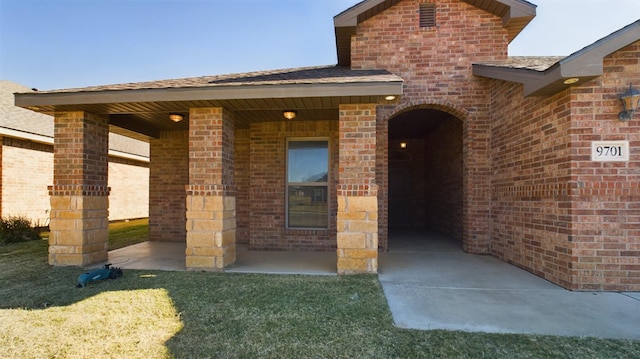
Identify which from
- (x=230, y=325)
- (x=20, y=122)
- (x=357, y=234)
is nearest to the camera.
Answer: (x=230, y=325)

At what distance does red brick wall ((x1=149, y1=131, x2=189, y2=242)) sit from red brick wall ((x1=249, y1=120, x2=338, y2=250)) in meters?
2.49

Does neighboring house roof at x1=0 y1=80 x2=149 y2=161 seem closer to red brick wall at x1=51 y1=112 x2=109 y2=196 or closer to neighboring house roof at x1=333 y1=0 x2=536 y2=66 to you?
red brick wall at x1=51 y1=112 x2=109 y2=196

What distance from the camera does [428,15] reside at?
672 centimetres

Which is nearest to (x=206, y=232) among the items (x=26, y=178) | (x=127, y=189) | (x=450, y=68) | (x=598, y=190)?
(x=598, y=190)

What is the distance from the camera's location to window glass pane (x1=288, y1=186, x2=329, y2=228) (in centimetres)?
702

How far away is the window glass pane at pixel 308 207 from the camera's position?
7.02 meters

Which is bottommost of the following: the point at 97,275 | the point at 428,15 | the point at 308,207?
the point at 97,275

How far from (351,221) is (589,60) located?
3.81 m

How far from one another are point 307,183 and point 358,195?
253 cm

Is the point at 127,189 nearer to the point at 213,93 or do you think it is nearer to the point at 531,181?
the point at 213,93

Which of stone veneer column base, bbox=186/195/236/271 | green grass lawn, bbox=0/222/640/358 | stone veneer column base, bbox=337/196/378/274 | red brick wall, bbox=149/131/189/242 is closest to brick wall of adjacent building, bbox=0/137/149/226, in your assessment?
red brick wall, bbox=149/131/189/242

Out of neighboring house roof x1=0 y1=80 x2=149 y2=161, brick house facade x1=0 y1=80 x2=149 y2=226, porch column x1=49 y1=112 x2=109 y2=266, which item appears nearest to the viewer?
porch column x1=49 y1=112 x2=109 y2=266

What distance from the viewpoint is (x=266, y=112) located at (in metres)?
6.10

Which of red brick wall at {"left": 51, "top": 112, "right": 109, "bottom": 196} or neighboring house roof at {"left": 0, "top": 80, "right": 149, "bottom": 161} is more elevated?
neighboring house roof at {"left": 0, "top": 80, "right": 149, "bottom": 161}
